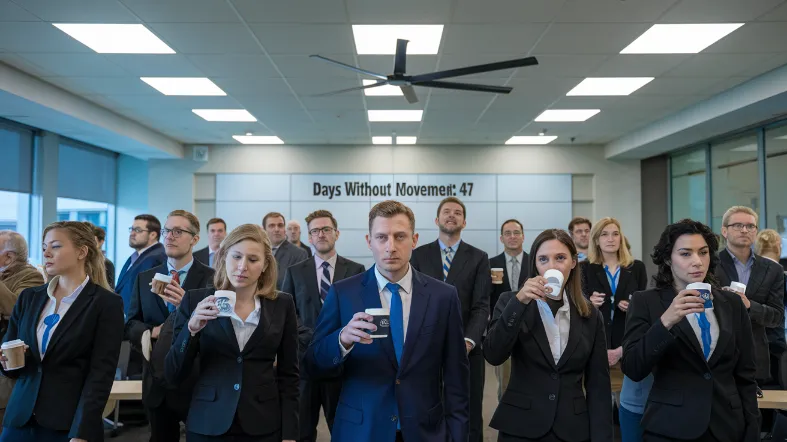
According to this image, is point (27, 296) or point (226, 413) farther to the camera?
point (27, 296)

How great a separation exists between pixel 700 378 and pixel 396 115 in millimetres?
7661

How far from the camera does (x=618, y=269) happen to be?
16.1ft

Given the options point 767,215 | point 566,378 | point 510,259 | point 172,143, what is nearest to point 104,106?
point 172,143

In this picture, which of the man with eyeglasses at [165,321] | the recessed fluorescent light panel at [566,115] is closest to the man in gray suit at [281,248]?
the man with eyeglasses at [165,321]

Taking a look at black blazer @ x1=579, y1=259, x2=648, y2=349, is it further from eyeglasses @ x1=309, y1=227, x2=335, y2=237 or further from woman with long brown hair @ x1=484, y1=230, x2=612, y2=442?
woman with long brown hair @ x1=484, y1=230, x2=612, y2=442

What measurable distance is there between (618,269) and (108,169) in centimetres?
1104

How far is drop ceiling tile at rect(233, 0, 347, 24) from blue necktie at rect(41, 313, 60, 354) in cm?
328

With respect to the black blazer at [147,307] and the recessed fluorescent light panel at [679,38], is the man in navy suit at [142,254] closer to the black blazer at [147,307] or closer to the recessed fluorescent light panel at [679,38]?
the black blazer at [147,307]

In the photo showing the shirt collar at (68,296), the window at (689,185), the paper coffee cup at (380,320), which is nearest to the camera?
the paper coffee cup at (380,320)

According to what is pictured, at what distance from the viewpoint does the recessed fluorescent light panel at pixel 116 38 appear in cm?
580

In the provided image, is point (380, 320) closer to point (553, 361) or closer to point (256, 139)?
point (553, 361)

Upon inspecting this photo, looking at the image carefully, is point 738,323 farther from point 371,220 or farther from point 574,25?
point 574,25

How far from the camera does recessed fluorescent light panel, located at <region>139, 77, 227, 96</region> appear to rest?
7695 mm

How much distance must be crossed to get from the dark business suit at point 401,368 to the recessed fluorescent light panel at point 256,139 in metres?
9.90
